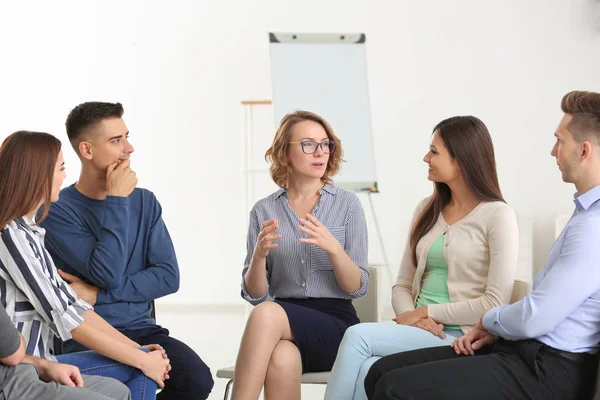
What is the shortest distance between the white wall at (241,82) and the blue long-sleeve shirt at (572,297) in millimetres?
4138

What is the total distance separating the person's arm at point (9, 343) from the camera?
1.61 meters

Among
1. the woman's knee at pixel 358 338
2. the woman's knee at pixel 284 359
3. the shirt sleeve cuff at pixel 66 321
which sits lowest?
the woman's knee at pixel 284 359

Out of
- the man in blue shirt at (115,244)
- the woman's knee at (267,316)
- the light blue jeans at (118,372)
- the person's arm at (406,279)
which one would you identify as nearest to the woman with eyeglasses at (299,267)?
the woman's knee at (267,316)

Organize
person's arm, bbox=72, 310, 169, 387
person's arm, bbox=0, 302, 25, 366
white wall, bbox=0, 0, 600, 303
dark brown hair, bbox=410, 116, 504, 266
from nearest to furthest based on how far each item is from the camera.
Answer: person's arm, bbox=0, 302, 25, 366
person's arm, bbox=72, 310, 169, 387
dark brown hair, bbox=410, 116, 504, 266
white wall, bbox=0, 0, 600, 303

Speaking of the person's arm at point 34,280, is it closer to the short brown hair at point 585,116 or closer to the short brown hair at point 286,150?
the short brown hair at point 286,150

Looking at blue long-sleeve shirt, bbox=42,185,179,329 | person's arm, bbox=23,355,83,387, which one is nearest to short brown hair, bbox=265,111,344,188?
blue long-sleeve shirt, bbox=42,185,179,329

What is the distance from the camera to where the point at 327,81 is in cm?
494

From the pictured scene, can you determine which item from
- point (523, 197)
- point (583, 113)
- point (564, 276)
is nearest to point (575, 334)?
point (564, 276)

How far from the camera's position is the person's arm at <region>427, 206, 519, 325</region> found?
7.43ft

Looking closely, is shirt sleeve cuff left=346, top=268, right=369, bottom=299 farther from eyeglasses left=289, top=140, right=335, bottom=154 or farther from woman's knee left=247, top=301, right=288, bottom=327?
eyeglasses left=289, top=140, right=335, bottom=154

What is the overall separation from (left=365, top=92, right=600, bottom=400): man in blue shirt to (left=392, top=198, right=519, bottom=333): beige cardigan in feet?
0.95

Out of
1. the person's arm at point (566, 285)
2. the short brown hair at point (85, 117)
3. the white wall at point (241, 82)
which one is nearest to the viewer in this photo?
the person's arm at point (566, 285)

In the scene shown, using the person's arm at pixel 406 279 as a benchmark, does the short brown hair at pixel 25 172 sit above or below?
above

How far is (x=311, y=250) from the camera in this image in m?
2.62
